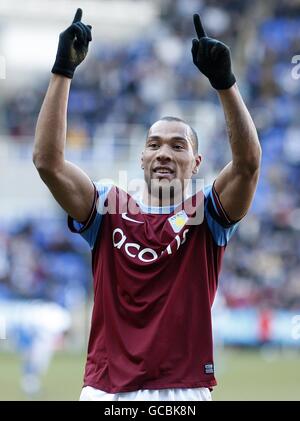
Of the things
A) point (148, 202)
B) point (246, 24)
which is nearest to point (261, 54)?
point (246, 24)

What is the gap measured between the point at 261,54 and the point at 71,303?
29.9ft

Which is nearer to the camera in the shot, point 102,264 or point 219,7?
point 102,264

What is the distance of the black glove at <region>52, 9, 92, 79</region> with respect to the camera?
4.02 m

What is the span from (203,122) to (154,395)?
17.8 m

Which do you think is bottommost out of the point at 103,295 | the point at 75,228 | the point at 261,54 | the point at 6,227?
the point at 103,295

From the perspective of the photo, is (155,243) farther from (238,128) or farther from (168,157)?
(238,128)

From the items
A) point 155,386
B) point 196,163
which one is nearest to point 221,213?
point 196,163

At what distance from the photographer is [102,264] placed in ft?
13.9

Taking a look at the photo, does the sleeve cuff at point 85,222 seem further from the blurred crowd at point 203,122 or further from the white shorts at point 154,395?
the blurred crowd at point 203,122

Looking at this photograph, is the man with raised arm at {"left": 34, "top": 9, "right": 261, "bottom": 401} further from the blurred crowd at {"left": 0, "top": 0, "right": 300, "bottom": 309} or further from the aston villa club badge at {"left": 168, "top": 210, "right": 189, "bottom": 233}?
the blurred crowd at {"left": 0, "top": 0, "right": 300, "bottom": 309}

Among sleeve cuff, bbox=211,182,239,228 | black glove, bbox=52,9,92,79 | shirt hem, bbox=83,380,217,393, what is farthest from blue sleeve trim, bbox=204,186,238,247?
black glove, bbox=52,9,92,79

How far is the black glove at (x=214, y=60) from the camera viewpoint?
3.91 metres

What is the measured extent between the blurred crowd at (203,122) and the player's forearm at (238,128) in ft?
41.9
